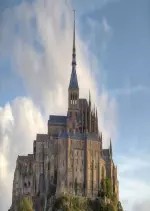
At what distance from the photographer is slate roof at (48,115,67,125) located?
167900 mm

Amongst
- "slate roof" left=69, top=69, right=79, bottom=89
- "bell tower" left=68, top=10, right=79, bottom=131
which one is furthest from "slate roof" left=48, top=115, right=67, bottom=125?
"slate roof" left=69, top=69, right=79, bottom=89

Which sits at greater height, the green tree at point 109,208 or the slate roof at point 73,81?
the slate roof at point 73,81

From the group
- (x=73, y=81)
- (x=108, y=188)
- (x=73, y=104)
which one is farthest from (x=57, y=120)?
(x=108, y=188)

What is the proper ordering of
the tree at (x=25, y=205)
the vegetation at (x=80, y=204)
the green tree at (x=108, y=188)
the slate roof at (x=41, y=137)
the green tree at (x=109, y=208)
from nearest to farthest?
the tree at (x=25, y=205), the vegetation at (x=80, y=204), the green tree at (x=109, y=208), the green tree at (x=108, y=188), the slate roof at (x=41, y=137)

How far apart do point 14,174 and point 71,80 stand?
94.7 ft

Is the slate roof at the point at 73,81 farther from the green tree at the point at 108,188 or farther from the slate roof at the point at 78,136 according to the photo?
the green tree at the point at 108,188

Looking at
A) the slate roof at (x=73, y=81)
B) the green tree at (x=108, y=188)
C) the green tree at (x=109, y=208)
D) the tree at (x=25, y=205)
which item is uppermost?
the slate roof at (x=73, y=81)

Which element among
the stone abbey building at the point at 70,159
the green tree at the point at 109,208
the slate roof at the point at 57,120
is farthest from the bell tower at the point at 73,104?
the green tree at the point at 109,208

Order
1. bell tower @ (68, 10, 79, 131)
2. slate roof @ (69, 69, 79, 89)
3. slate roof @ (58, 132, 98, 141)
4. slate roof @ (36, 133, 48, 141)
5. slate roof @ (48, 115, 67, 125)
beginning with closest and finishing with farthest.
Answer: slate roof @ (58, 132, 98, 141)
slate roof @ (36, 133, 48, 141)
bell tower @ (68, 10, 79, 131)
slate roof @ (48, 115, 67, 125)
slate roof @ (69, 69, 79, 89)

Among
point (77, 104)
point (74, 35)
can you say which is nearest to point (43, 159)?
point (77, 104)

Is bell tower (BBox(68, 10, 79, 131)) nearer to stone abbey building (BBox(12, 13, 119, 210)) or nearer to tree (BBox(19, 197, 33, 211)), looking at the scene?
stone abbey building (BBox(12, 13, 119, 210))

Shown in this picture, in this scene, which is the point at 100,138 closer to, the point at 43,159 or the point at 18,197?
the point at 43,159

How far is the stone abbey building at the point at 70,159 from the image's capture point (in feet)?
514

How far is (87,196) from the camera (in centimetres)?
15512
